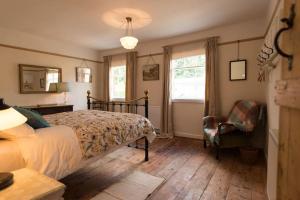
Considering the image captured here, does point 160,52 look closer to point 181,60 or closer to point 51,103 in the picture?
point 181,60

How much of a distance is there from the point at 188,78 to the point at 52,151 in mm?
3335

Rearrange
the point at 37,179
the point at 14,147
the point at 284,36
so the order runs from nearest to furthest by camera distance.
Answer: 1. the point at 284,36
2. the point at 37,179
3. the point at 14,147

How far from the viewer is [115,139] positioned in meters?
2.08

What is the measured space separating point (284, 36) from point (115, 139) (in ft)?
6.13

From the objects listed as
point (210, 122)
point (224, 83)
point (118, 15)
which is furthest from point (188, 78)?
point (118, 15)

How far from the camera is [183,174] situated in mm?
2361

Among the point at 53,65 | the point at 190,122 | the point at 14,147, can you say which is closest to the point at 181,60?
the point at 190,122

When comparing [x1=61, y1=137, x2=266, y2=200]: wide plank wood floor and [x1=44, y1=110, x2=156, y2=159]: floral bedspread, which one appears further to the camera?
[x1=61, y1=137, x2=266, y2=200]: wide plank wood floor

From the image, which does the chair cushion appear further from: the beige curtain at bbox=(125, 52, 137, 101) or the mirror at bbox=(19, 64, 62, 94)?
the mirror at bbox=(19, 64, 62, 94)

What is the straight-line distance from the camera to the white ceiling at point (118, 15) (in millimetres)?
2637

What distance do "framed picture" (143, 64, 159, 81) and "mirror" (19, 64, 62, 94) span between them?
228cm

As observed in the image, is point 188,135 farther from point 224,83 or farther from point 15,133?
point 15,133

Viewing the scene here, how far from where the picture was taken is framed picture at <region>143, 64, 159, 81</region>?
14.8 ft

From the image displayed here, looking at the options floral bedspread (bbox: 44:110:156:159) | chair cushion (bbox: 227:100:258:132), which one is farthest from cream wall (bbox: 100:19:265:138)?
floral bedspread (bbox: 44:110:156:159)
